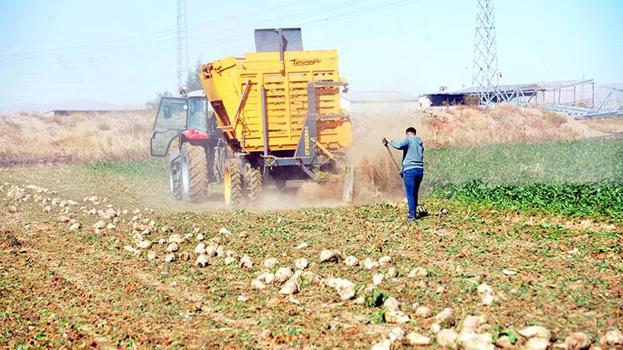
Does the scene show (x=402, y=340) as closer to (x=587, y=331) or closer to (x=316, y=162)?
(x=587, y=331)

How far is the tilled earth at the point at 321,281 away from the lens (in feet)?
22.6

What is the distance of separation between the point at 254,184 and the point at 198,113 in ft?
14.3

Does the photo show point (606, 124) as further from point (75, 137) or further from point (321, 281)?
point (321, 281)

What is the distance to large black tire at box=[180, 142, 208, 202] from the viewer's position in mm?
19656

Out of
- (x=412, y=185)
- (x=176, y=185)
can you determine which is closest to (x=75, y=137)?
(x=176, y=185)

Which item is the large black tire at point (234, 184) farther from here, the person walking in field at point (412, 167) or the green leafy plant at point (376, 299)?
the green leafy plant at point (376, 299)

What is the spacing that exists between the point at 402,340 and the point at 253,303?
233 centimetres

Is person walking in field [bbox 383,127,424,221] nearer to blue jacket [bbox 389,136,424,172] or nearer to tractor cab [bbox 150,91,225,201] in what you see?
blue jacket [bbox 389,136,424,172]

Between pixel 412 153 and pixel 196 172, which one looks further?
pixel 196 172

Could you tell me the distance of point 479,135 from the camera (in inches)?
1741

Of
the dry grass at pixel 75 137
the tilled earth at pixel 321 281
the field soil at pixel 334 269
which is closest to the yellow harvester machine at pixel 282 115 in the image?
the field soil at pixel 334 269

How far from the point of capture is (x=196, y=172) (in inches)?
776

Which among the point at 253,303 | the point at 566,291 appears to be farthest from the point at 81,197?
the point at 566,291

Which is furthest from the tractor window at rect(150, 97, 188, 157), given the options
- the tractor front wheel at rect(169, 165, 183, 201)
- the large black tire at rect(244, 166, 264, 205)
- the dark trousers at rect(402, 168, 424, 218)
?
the dark trousers at rect(402, 168, 424, 218)
